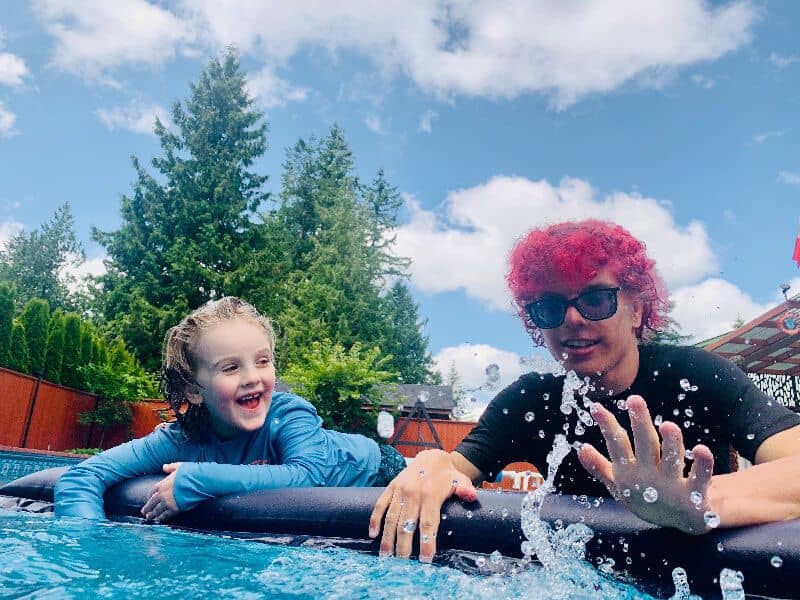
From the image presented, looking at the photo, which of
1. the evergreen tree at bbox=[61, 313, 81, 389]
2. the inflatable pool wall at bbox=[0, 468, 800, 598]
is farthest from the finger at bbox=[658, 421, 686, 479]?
the evergreen tree at bbox=[61, 313, 81, 389]

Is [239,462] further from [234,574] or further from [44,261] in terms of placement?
[44,261]

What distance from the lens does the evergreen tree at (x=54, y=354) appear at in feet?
47.5

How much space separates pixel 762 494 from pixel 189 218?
74.2 feet

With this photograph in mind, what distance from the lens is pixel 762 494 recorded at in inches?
61.9

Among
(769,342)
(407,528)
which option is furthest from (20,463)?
(769,342)

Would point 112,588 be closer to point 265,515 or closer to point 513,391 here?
point 265,515

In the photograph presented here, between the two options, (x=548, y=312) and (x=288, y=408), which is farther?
(x=288, y=408)

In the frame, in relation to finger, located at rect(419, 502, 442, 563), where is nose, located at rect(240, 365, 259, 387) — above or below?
above

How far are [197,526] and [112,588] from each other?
96cm

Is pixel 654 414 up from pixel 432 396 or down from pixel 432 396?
down

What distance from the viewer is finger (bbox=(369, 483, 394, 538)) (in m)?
1.95

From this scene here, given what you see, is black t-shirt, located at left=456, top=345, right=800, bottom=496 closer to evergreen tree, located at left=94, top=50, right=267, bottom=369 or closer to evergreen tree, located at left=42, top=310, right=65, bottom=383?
evergreen tree, located at left=42, top=310, right=65, bottom=383

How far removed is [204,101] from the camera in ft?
82.3

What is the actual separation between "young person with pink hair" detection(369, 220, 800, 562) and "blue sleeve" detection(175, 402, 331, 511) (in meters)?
0.59
